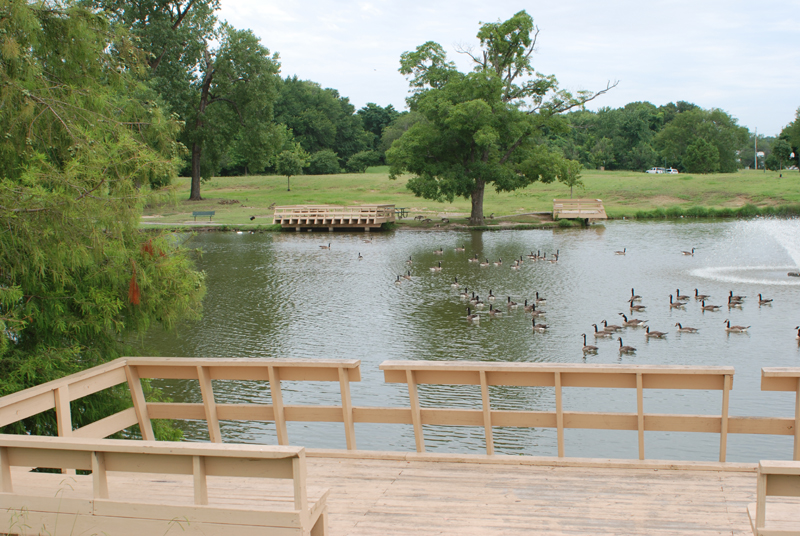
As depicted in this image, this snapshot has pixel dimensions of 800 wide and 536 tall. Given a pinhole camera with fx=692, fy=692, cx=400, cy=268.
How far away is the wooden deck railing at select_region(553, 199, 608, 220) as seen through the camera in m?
53.1

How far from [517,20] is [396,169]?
13.2 metres

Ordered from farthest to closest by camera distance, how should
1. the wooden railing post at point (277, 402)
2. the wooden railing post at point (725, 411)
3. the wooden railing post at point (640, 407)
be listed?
the wooden railing post at point (277, 402) < the wooden railing post at point (640, 407) < the wooden railing post at point (725, 411)


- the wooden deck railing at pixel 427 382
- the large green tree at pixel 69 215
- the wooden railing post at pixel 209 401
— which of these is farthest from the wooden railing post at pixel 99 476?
the large green tree at pixel 69 215

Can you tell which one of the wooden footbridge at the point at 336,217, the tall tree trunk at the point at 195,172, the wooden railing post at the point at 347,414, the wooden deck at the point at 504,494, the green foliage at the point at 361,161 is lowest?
the wooden deck at the point at 504,494

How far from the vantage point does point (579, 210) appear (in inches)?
2119

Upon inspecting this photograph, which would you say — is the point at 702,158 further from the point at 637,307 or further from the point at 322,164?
the point at 637,307

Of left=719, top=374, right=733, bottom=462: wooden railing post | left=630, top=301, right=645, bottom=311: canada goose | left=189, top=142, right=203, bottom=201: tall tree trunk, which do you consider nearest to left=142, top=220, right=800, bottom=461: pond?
left=630, top=301, right=645, bottom=311: canada goose

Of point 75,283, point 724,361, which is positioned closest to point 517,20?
point 724,361

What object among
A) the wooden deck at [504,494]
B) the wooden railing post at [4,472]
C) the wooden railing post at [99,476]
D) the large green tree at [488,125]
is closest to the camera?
the wooden railing post at [99,476]

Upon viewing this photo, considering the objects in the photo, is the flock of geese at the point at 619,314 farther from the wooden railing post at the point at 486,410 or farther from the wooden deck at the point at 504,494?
the wooden deck at the point at 504,494

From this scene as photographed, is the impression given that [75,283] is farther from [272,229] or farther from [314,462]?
[272,229]

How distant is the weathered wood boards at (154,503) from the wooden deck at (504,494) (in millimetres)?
158

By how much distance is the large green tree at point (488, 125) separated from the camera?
48156mm

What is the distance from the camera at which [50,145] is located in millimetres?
9391
